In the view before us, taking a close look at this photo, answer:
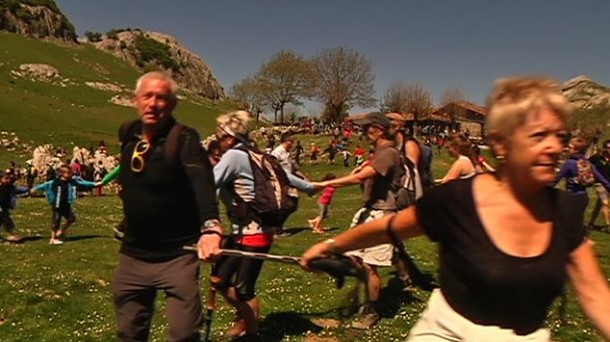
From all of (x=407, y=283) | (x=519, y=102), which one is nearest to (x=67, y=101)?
(x=407, y=283)

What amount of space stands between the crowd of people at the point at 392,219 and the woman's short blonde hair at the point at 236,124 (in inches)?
0.5

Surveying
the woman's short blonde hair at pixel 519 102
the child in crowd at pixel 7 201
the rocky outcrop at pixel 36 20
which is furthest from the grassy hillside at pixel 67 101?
the woman's short blonde hair at pixel 519 102

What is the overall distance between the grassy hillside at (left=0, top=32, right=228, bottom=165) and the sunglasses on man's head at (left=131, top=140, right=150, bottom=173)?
1660 inches

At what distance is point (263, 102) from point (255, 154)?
3280 inches

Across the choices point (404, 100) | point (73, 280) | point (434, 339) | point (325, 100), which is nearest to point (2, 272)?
point (73, 280)

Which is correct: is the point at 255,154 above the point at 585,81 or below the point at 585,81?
below

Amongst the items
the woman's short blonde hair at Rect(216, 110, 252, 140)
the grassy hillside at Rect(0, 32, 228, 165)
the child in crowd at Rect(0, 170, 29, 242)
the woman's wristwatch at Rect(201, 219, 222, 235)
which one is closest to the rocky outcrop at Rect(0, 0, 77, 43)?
the grassy hillside at Rect(0, 32, 228, 165)

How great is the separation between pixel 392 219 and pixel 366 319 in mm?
4726

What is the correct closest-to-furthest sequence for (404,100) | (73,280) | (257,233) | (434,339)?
1. (434,339)
2. (257,233)
3. (73,280)
4. (404,100)

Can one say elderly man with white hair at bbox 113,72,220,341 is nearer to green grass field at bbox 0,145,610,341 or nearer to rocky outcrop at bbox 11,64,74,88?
green grass field at bbox 0,145,610,341

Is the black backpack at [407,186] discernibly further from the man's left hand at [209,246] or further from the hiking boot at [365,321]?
the man's left hand at [209,246]

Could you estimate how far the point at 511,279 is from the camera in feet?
8.78

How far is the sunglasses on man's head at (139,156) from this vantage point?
14.9 feet

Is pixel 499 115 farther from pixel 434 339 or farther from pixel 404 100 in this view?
pixel 404 100
